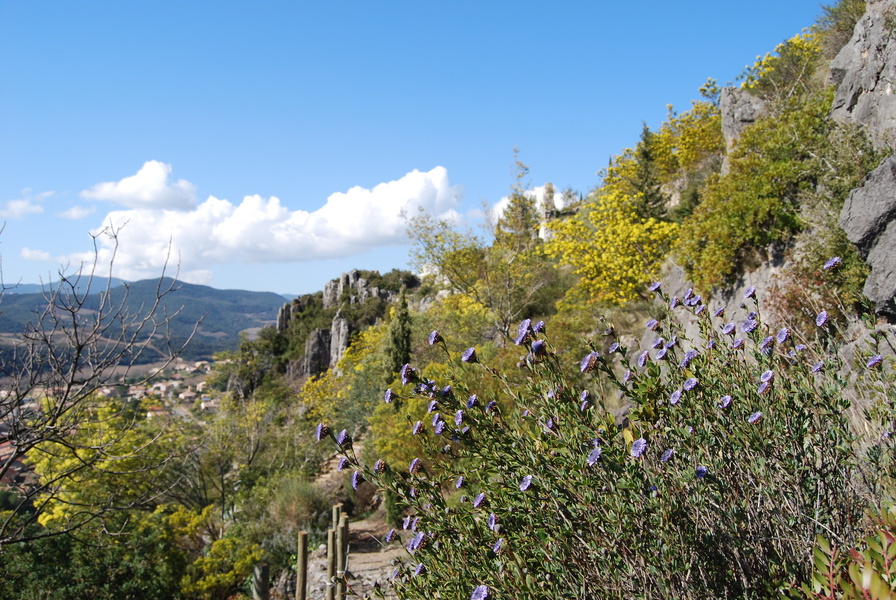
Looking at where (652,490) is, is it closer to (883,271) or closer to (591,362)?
(591,362)

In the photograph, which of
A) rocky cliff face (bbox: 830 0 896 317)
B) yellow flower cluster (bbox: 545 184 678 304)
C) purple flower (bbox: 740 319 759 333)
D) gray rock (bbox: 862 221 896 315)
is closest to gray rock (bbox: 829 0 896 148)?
rocky cliff face (bbox: 830 0 896 317)

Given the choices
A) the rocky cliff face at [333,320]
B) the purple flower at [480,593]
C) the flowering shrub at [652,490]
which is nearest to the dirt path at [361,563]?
the flowering shrub at [652,490]

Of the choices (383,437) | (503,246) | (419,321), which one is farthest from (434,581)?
(419,321)

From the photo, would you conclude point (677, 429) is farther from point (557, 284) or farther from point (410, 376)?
point (557, 284)

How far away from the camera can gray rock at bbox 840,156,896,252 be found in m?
5.11

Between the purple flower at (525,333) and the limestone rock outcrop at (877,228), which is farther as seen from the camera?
the limestone rock outcrop at (877,228)

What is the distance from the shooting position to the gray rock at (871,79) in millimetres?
7480

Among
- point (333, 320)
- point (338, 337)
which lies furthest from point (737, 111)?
point (333, 320)

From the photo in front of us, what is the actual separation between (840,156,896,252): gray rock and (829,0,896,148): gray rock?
A: 244cm

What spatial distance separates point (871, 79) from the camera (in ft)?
26.2

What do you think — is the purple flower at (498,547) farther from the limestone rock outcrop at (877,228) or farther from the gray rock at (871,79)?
the gray rock at (871,79)

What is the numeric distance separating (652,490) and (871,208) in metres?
5.16

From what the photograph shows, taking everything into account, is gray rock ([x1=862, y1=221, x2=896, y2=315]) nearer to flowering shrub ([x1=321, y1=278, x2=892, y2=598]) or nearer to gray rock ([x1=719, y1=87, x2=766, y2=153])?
flowering shrub ([x1=321, y1=278, x2=892, y2=598])

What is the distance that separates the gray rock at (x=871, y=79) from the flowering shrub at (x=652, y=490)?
288 inches
